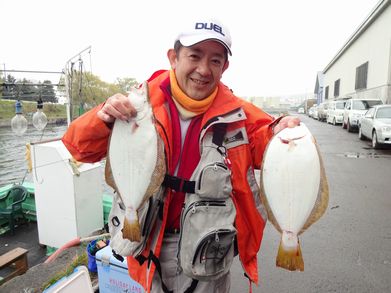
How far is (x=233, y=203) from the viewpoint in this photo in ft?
5.87

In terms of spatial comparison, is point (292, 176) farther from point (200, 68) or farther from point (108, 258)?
point (108, 258)

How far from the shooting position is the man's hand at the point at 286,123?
1.64 meters

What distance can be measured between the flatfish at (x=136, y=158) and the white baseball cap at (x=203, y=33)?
41 centimetres

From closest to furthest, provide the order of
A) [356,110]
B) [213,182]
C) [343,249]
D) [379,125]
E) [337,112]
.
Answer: [213,182] → [343,249] → [379,125] → [356,110] → [337,112]

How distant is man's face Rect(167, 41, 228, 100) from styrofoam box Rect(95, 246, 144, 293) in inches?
70.2

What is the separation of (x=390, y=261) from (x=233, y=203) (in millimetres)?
3107

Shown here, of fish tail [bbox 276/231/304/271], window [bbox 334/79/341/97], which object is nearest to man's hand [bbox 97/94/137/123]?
fish tail [bbox 276/231/304/271]

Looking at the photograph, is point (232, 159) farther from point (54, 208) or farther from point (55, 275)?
point (54, 208)

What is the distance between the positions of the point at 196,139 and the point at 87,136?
63cm

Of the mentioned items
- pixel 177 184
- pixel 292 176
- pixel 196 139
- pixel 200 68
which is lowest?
pixel 177 184

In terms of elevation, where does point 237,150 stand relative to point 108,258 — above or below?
above

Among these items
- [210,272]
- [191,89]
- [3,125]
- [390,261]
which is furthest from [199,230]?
[3,125]

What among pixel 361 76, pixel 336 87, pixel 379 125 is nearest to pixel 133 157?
pixel 379 125

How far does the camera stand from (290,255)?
4.91 feet
